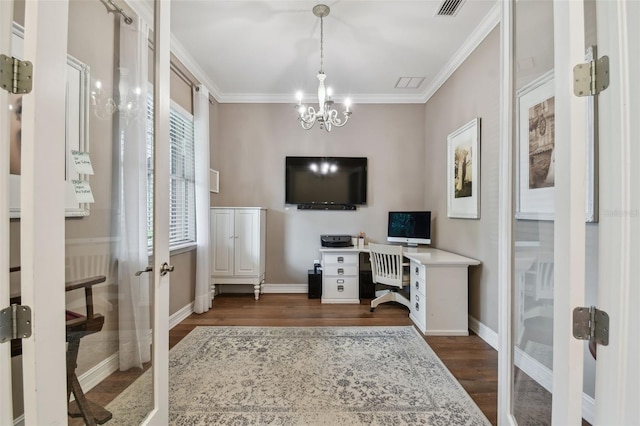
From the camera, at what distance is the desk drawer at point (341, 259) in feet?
12.0

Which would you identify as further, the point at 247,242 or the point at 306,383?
the point at 247,242

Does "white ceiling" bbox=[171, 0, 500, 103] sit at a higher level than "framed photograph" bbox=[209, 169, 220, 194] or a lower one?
higher

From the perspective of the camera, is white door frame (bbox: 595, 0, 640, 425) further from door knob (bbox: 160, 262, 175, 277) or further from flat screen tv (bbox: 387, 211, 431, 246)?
flat screen tv (bbox: 387, 211, 431, 246)

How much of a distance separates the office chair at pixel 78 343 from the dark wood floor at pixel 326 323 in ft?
0.14

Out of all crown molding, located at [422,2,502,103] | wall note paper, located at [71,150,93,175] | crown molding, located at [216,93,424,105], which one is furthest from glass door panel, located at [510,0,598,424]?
crown molding, located at [216,93,424,105]

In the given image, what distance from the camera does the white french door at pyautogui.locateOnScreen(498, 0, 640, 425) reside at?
2.56 feet

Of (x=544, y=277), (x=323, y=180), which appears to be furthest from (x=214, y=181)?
(x=544, y=277)

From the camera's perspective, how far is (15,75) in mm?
796

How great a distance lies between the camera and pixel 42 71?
82 cm

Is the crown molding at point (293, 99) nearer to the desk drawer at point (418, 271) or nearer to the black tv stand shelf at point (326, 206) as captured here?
the black tv stand shelf at point (326, 206)

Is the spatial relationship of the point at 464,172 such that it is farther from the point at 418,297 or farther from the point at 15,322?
the point at 15,322

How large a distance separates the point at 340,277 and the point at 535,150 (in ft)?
9.08

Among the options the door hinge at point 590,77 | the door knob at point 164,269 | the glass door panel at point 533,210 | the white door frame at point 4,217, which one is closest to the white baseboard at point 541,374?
the glass door panel at point 533,210

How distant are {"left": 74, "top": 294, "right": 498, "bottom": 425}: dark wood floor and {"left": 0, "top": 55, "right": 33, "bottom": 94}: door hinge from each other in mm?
1237
